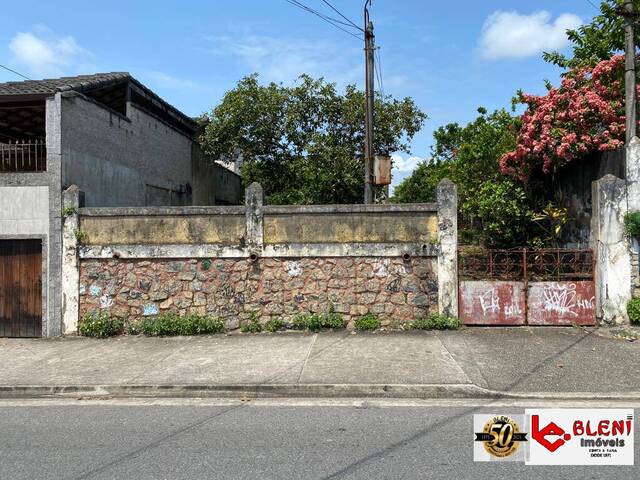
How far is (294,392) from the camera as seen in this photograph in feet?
21.1

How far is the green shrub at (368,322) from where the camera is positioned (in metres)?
9.62

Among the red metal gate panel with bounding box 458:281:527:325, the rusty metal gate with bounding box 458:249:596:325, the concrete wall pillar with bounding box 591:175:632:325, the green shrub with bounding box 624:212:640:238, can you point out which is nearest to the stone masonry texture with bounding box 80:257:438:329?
the red metal gate panel with bounding box 458:281:527:325

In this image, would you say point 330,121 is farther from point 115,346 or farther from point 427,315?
point 115,346

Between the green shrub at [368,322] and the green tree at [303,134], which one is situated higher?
the green tree at [303,134]

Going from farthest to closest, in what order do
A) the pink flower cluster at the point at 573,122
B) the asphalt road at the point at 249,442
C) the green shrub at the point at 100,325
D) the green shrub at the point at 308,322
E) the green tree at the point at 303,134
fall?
the green tree at the point at 303,134 < the pink flower cluster at the point at 573,122 < the green shrub at the point at 100,325 < the green shrub at the point at 308,322 < the asphalt road at the point at 249,442

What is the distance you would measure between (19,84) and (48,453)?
956 centimetres

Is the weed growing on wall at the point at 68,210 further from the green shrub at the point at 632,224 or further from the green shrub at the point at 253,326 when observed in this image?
the green shrub at the point at 632,224

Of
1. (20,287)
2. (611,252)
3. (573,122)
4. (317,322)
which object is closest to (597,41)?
(573,122)

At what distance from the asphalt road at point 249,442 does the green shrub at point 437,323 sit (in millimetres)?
3559

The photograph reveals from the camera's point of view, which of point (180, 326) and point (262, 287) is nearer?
point (180, 326)

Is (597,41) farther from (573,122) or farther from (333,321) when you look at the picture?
(333,321)

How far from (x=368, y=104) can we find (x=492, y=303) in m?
5.50

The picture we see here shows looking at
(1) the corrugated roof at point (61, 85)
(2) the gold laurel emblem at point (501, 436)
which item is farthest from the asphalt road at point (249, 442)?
(1) the corrugated roof at point (61, 85)

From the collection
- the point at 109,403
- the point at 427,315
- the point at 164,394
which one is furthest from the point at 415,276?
the point at 109,403
